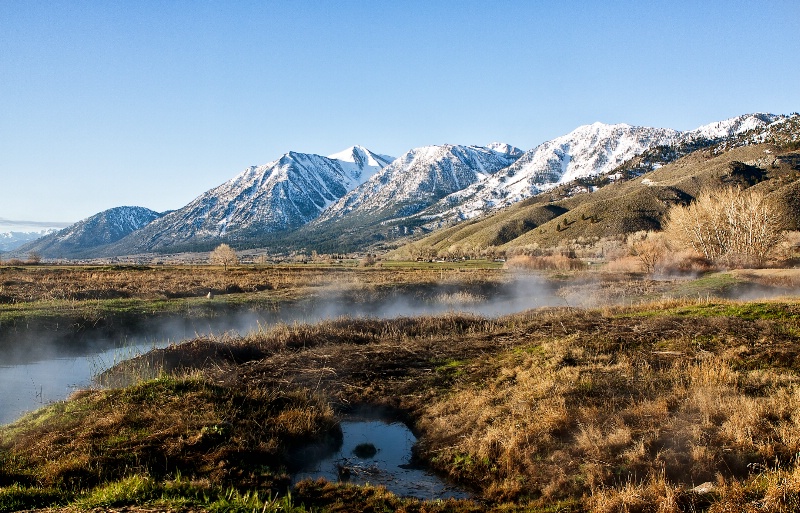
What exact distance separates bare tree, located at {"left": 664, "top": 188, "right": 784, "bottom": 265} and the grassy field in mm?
37518

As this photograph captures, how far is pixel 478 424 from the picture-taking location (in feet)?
40.3

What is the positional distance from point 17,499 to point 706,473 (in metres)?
11.8

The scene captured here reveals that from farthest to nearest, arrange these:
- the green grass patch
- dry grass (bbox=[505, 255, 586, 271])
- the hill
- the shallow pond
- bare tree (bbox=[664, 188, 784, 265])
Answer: the hill → dry grass (bbox=[505, 255, 586, 271]) → bare tree (bbox=[664, 188, 784, 265]) → the shallow pond → the green grass patch

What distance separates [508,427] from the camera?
449 inches

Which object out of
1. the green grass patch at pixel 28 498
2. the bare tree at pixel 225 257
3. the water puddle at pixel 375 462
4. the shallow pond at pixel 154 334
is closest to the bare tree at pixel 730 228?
the shallow pond at pixel 154 334

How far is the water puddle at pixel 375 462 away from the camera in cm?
1036

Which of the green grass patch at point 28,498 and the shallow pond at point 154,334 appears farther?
the shallow pond at point 154,334

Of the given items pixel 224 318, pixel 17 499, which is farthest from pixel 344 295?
pixel 17 499

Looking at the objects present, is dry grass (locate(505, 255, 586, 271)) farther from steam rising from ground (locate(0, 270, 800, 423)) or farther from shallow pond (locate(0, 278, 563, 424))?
shallow pond (locate(0, 278, 563, 424))

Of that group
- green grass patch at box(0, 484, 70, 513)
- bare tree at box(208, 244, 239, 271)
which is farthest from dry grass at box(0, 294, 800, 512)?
bare tree at box(208, 244, 239, 271)

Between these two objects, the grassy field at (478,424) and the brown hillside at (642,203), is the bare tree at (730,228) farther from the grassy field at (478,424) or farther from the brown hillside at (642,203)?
the brown hillside at (642,203)

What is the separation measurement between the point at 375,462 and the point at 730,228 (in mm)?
57479

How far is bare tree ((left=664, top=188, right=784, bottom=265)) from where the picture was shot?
5053cm

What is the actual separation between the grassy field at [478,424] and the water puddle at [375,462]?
445 millimetres
